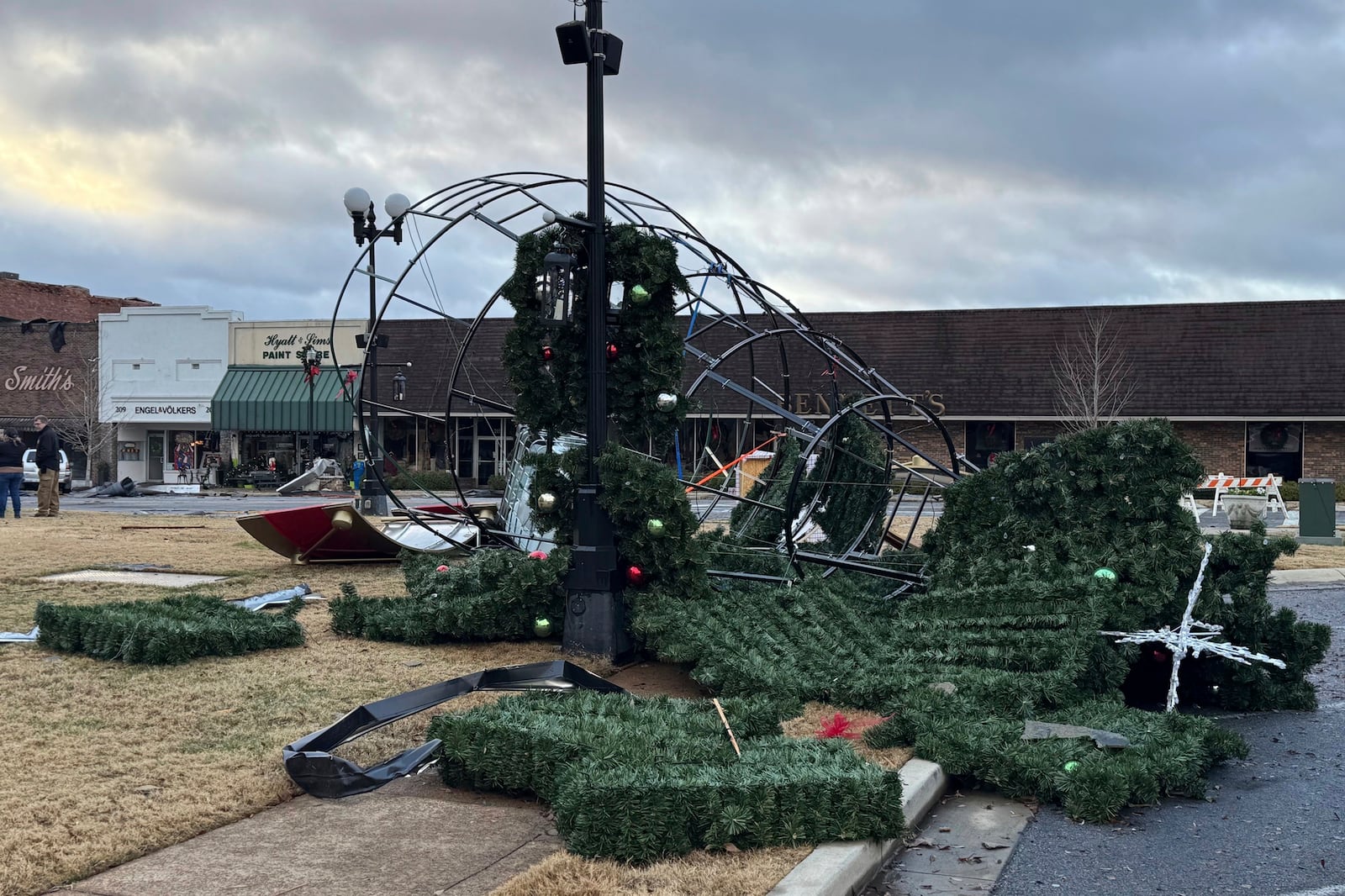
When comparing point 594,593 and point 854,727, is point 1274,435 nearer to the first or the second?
point 594,593

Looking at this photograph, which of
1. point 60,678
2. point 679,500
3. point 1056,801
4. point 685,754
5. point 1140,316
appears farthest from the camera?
point 1140,316

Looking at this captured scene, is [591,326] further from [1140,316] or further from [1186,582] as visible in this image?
[1140,316]

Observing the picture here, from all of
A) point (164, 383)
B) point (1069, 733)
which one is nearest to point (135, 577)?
point (1069, 733)

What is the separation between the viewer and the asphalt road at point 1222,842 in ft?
14.2

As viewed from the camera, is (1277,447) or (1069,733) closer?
(1069,733)

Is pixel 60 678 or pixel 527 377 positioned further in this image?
pixel 527 377

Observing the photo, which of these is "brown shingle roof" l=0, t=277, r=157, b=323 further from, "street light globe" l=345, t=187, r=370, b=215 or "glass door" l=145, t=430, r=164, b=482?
"street light globe" l=345, t=187, r=370, b=215

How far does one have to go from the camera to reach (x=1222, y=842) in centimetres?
477

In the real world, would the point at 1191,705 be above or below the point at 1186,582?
below

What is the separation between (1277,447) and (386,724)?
32.5 metres

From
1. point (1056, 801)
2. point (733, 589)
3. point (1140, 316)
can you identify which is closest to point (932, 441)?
point (1140, 316)

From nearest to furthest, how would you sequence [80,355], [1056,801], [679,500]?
1. [1056,801]
2. [679,500]
3. [80,355]

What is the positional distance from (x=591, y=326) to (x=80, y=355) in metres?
43.2

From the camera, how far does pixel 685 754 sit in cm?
494
